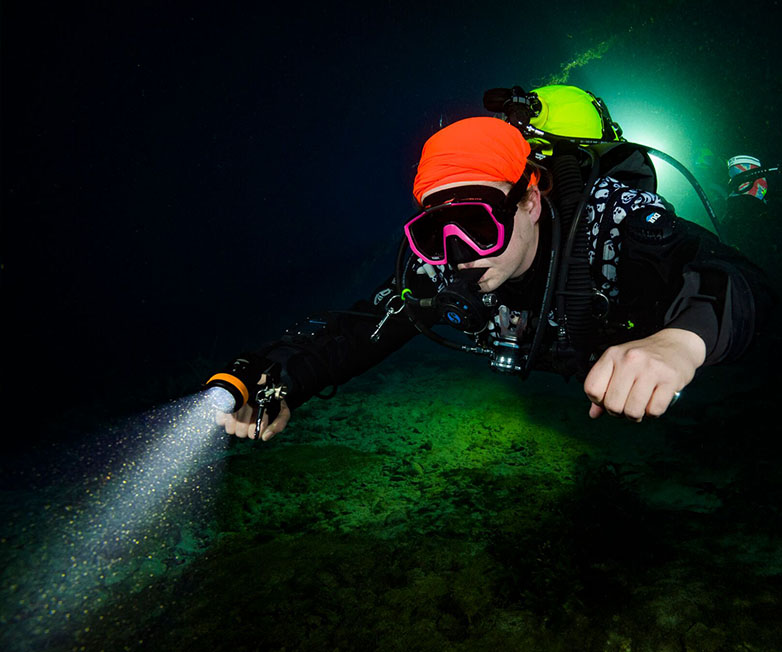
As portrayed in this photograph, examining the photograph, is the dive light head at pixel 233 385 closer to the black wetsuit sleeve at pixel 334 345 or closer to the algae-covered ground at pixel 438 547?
the black wetsuit sleeve at pixel 334 345

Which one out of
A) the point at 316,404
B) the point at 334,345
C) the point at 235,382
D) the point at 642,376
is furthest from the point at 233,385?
the point at 316,404

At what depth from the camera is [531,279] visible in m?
2.36

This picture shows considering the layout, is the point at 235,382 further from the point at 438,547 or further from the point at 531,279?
the point at 531,279

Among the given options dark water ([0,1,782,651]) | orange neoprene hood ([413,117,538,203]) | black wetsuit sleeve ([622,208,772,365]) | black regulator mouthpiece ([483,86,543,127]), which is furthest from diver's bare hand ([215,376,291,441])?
black regulator mouthpiece ([483,86,543,127])

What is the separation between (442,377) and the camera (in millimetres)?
8969

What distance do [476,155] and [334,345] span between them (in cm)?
143

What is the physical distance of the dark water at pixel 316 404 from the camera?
79.1 inches

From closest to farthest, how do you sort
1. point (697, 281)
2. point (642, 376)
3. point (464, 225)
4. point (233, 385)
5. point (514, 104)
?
1. point (642, 376)
2. point (697, 281)
3. point (233, 385)
4. point (464, 225)
5. point (514, 104)

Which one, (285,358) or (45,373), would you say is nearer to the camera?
(285,358)

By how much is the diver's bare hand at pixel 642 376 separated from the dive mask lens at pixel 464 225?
1.02 m

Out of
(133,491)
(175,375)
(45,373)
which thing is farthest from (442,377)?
(45,373)

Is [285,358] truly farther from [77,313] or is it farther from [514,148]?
[77,313]

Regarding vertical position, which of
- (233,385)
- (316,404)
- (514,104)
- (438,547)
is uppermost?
(514,104)

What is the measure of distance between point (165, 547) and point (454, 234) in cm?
326
